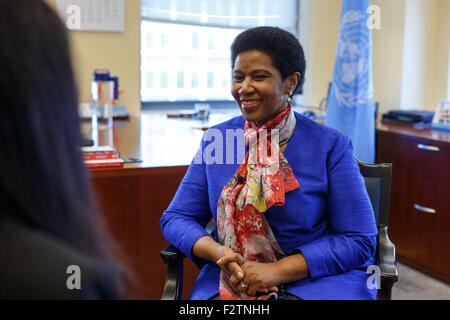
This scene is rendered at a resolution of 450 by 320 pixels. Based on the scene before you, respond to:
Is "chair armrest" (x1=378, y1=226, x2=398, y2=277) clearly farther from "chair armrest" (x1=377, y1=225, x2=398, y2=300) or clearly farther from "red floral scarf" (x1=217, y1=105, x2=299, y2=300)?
"red floral scarf" (x1=217, y1=105, x2=299, y2=300)

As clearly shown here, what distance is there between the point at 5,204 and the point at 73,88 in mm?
147

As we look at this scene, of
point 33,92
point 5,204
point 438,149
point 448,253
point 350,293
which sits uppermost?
point 33,92

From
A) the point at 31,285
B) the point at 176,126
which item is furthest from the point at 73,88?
the point at 176,126

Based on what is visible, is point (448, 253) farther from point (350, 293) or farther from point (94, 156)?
point (94, 156)

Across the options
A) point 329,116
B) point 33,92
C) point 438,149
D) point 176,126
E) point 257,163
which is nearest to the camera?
point 33,92

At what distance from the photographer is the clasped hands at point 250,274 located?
57.3 inches

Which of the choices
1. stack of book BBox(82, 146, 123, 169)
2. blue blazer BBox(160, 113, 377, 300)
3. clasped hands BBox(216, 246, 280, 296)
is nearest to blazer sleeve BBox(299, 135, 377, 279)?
blue blazer BBox(160, 113, 377, 300)

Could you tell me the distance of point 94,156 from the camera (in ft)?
6.93

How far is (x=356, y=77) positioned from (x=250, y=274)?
197cm

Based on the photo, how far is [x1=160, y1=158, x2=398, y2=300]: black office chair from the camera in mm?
1511

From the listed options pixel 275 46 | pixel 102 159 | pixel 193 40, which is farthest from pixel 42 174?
pixel 193 40

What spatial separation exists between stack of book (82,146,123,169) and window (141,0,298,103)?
2.24 m

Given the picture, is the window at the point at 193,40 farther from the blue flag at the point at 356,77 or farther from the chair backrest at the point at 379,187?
the chair backrest at the point at 379,187

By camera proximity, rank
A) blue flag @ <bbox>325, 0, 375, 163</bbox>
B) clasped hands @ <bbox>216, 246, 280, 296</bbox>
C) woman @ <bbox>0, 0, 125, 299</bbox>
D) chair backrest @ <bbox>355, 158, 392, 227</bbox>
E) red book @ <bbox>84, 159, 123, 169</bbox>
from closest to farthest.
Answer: woman @ <bbox>0, 0, 125, 299</bbox> < clasped hands @ <bbox>216, 246, 280, 296</bbox> < chair backrest @ <bbox>355, 158, 392, 227</bbox> < red book @ <bbox>84, 159, 123, 169</bbox> < blue flag @ <bbox>325, 0, 375, 163</bbox>
